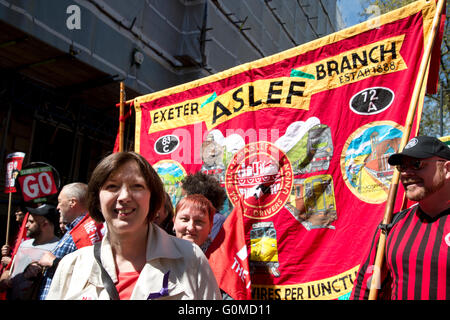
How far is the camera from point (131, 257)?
1586 mm

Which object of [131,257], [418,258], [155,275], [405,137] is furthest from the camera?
[405,137]

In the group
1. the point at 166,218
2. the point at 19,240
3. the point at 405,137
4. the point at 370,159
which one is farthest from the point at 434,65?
the point at 19,240

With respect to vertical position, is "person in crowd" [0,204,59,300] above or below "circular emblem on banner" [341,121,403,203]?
below

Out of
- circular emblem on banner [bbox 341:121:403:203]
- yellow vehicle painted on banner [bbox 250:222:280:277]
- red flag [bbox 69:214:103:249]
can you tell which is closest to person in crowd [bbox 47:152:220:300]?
red flag [bbox 69:214:103:249]

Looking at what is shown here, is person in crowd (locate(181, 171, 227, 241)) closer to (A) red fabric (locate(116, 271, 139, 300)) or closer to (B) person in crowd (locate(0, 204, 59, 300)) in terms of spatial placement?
(B) person in crowd (locate(0, 204, 59, 300))

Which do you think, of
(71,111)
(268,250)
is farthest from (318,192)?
(71,111)

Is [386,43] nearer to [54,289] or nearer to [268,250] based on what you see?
[268,250]

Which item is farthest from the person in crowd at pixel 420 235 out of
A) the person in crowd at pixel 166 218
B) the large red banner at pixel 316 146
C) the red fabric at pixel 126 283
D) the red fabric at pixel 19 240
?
the red fabric at pixel 19 240

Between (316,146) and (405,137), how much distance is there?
72cm

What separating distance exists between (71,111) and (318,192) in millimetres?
7816

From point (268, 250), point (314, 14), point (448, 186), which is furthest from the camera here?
point (314, 14)

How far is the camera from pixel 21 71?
7828 mm

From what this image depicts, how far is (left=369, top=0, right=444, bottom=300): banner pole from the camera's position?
205 centimetres

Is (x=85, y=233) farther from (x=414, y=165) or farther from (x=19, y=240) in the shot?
(x=414, y=165)
